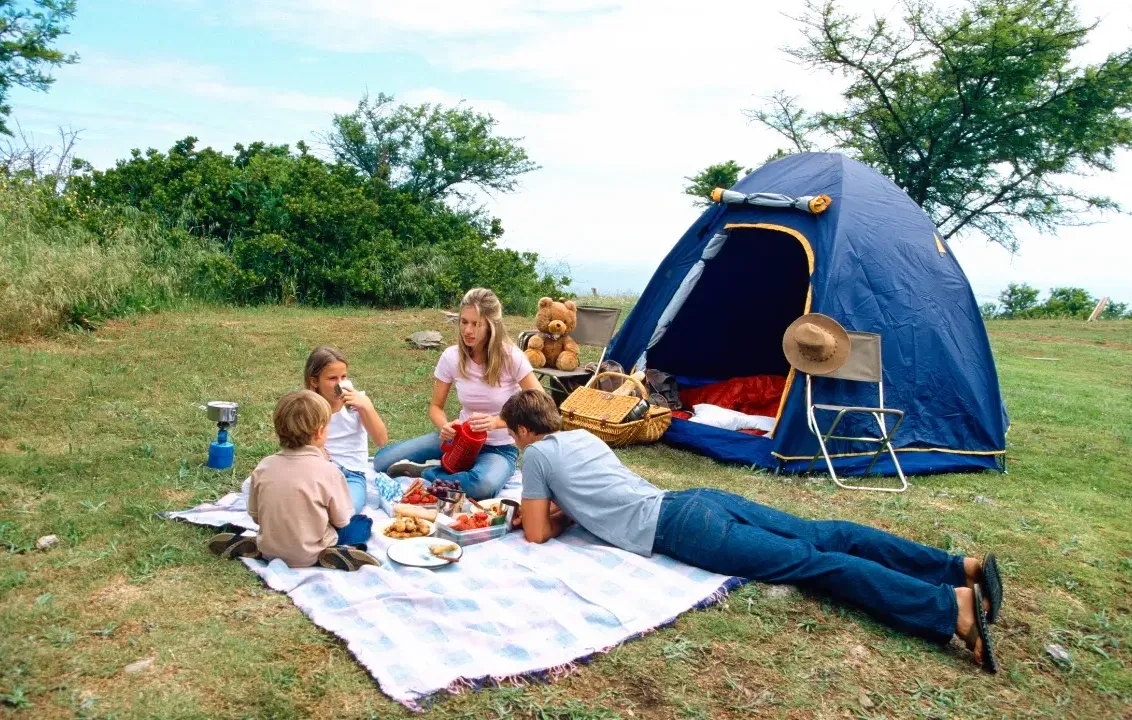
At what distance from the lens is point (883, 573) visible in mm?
3459

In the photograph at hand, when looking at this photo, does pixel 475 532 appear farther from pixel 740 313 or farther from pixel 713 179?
pixel 713 179

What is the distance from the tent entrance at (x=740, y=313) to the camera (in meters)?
8.01

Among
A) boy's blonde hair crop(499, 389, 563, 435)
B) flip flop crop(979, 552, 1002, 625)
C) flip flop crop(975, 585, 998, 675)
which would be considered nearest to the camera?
flip flop crop(975, 585, 998, 675)

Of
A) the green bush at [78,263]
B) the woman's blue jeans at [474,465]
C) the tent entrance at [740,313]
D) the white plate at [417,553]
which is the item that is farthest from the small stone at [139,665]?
the green bush at [78,263]

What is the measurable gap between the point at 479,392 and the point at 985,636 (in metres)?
3.01

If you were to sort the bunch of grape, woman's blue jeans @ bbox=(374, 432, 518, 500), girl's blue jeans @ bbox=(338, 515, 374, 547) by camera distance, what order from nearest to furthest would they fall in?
girl's blue jeans @ bbox=(338, 515, 374, 547)
the bunch of grape
woman's blue jeans @ bbox=(374, 432, 518, 500)

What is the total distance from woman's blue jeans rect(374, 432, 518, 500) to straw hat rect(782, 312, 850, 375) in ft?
6.98

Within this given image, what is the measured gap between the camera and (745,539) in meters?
3.70

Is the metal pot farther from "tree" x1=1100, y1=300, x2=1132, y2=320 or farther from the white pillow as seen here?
"tree" x1=1100, y1=300, x2=1132, y2=320

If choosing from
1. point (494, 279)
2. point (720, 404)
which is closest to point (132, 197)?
point (494, 279)

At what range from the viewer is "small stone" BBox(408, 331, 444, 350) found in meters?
9.84

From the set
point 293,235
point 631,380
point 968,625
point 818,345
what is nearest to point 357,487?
point 631,380

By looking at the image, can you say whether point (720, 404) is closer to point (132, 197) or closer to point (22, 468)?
point (22, 468)

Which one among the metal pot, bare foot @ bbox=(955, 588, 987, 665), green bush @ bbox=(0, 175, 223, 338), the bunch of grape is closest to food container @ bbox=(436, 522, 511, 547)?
the bunch of grape
